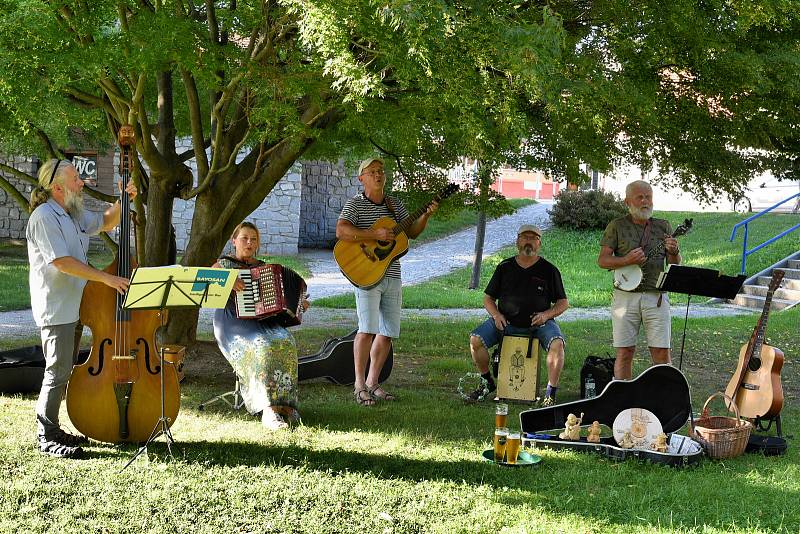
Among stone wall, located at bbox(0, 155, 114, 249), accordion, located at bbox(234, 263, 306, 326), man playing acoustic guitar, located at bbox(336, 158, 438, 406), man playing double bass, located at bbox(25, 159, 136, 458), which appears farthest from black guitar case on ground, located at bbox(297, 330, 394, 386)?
stone wall, located at bbox(0, 155, 114, 249)

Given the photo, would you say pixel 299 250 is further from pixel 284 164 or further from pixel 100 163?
pixel 284 164

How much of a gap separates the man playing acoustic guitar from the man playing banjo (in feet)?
4.91

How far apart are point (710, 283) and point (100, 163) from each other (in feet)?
61.2

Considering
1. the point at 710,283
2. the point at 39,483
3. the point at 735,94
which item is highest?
the point at 735,94

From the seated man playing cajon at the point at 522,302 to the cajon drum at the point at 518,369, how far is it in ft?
0.41

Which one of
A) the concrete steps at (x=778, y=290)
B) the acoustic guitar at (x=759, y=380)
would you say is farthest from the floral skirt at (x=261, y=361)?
the concrete steps at (x=778, y=290)

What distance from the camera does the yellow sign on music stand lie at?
5047 mm

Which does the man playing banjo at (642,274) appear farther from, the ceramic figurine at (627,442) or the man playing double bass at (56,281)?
the man playing double bass at (56,281)

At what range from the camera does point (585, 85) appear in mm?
5672

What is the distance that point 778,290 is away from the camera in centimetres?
1562

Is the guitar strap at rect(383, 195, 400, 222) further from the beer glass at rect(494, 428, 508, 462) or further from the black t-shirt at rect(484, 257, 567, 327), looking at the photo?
the beer glass at rect(494, 428, 508, 462)

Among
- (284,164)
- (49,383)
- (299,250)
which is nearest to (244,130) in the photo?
(284,164)

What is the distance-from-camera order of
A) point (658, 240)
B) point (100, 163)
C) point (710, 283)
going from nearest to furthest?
point (710, 283)
point (658, 240)
point (100, 163)

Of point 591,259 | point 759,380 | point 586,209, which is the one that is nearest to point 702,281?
point 759,380
